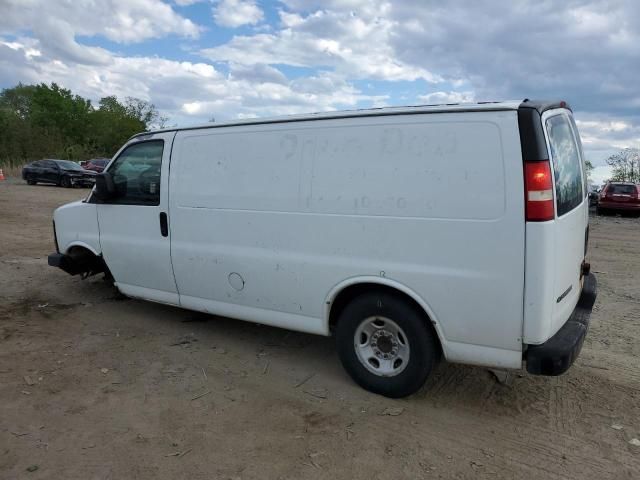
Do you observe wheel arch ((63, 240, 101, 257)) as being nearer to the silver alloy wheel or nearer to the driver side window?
the driver side window

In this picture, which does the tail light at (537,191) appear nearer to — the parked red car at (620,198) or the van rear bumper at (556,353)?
the van rear bumper at (556,353)

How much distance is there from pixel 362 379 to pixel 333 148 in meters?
1.80

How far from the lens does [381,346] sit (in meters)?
3.88

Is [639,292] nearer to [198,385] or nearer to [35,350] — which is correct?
[198,385]

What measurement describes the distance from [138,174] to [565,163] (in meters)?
3.96

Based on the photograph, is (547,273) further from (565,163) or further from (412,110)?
(412,110)

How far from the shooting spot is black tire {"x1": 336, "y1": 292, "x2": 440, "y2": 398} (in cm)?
361

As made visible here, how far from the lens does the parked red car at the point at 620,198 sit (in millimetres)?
19734

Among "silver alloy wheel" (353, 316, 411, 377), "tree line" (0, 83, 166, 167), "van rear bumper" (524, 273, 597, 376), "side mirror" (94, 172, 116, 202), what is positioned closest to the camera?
"van rear bumper" (524, 273, 597, 376)

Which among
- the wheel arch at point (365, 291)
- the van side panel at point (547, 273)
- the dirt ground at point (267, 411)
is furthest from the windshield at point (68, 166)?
the van side panel at point (547, 273)

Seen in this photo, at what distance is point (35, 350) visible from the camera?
186 inches

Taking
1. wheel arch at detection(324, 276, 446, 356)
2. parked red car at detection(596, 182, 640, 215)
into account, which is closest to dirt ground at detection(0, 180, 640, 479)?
wheel arch at detection(324, 276, 446, 356)

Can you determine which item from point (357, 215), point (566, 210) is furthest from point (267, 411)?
point (566, 210)

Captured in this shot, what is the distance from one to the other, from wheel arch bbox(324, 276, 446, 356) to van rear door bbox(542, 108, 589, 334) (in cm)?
79
